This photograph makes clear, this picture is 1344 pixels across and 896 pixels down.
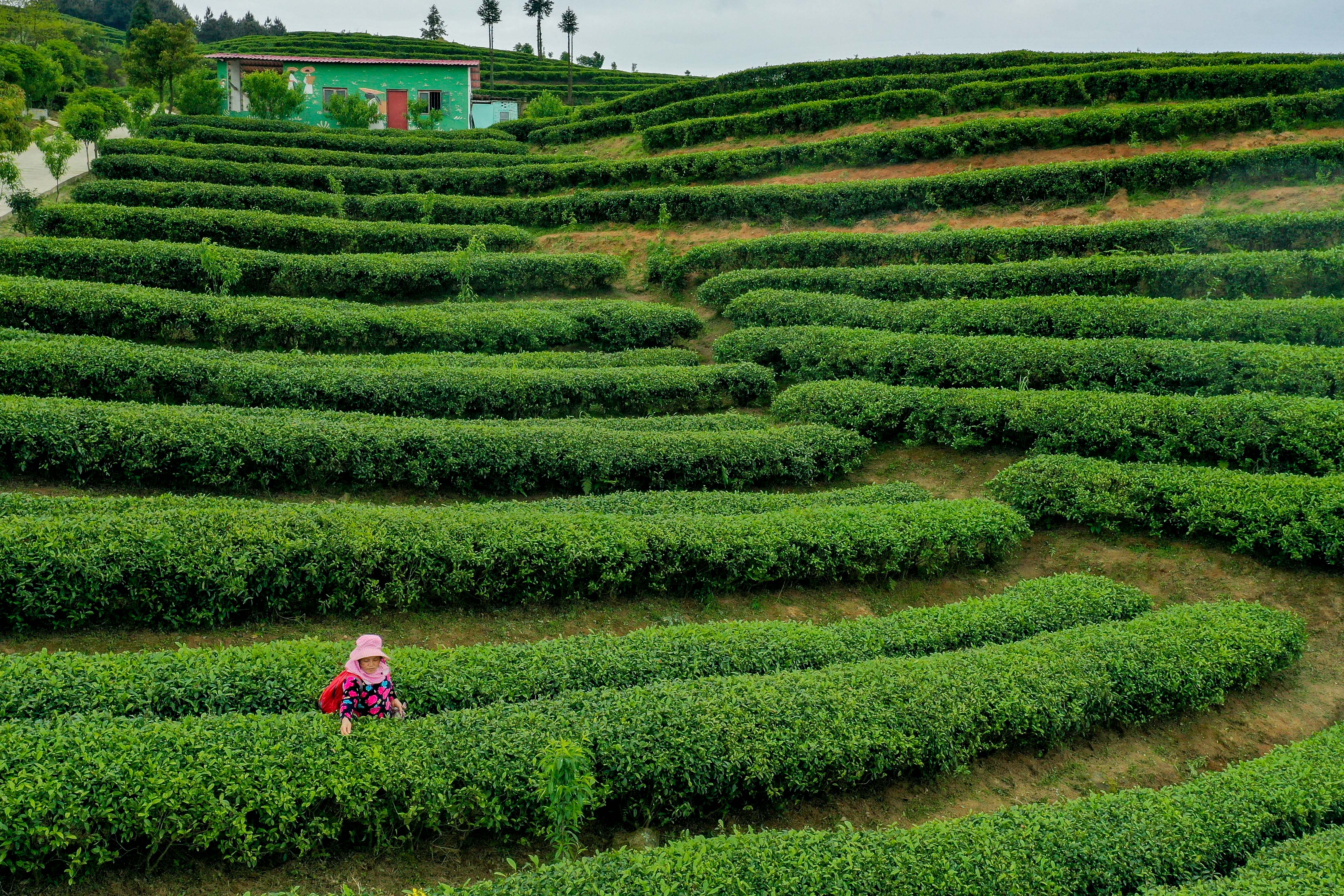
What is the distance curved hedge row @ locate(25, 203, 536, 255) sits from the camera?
1947cm

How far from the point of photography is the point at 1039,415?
12117 millimetres

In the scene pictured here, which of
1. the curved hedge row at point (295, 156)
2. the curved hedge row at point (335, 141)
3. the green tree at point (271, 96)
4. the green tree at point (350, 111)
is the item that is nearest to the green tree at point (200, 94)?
the green tree at point (271, 96)

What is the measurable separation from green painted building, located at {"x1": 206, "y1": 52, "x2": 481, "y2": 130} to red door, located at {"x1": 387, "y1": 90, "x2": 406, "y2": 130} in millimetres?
29

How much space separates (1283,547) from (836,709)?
235 inches

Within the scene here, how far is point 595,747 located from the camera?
20.5 ft

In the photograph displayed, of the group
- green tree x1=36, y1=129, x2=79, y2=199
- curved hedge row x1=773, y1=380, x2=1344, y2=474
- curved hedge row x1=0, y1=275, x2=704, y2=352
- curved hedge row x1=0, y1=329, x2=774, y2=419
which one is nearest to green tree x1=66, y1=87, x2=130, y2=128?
green tree x1=36, y1=129, x2=79, y2=199

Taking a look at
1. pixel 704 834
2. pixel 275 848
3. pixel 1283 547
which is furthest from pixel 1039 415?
pixel 275 848

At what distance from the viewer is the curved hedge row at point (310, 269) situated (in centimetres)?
1714

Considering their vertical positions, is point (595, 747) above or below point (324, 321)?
below

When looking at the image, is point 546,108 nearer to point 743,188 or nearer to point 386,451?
point 743,188

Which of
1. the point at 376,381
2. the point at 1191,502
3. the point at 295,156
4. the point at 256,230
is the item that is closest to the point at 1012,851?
the point at 1191,502

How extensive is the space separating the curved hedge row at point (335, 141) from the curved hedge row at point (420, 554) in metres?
24.4

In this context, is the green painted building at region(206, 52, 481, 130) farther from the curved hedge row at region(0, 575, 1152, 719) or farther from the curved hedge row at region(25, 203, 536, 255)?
the curved hedge row at region(0, 575, 1152, 719)

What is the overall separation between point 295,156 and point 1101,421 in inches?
1013
